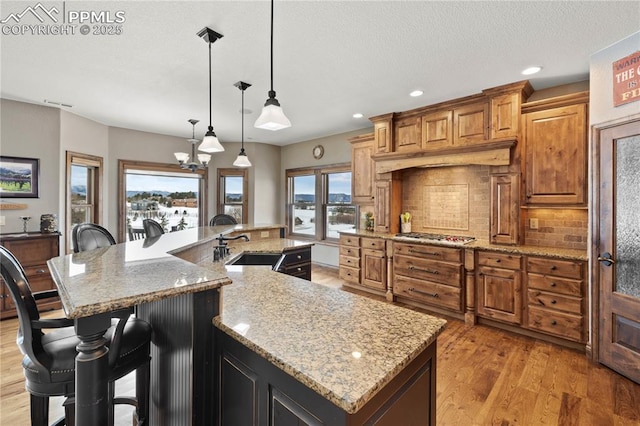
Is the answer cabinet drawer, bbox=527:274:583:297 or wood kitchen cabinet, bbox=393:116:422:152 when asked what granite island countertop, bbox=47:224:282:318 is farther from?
wood kitchen cabinet, bbox=393:116:422:152

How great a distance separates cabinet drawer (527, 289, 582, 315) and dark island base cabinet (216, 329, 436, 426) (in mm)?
2542

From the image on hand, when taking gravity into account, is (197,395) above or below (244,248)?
below

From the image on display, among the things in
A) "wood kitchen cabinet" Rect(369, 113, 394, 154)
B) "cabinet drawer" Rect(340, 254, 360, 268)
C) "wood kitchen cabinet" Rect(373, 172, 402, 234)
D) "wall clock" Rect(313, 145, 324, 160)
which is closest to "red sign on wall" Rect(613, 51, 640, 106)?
"wood kitchen cabinet" Rect(369, 113, 394, 154)

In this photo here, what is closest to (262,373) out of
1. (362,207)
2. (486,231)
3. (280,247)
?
(280,247)

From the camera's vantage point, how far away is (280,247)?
3.18 metres

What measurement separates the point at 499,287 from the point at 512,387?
121 cm

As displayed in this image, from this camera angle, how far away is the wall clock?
611cm

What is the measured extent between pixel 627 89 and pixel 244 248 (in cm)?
360

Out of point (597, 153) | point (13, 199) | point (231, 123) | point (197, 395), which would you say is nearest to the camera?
point (197, 395)

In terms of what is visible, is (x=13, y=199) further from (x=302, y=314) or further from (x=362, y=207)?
(x=362, y=207)

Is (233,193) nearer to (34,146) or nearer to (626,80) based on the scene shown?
(34,146)

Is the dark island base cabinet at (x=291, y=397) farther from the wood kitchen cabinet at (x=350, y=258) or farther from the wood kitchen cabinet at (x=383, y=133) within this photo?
the wood kitchen cabinet at (x=383, y=133)

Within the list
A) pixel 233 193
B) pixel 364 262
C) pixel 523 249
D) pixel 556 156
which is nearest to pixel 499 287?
pixel 523 249

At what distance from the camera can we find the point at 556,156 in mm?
3158
